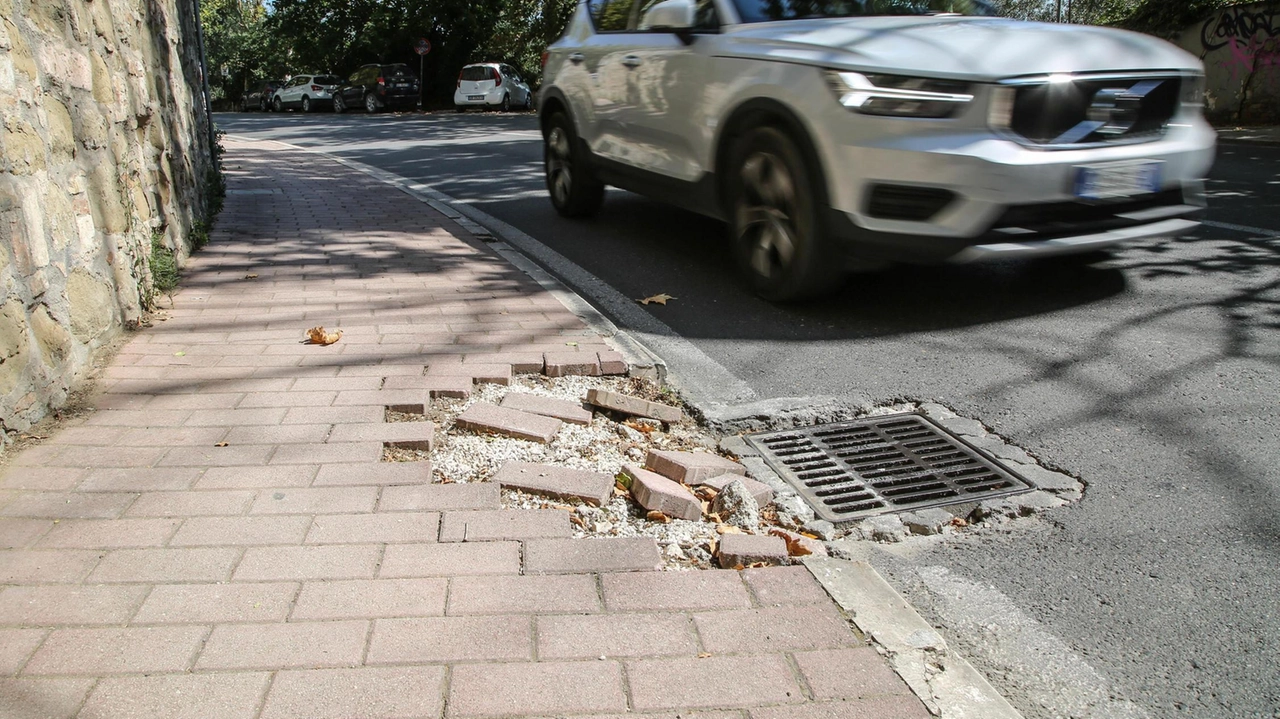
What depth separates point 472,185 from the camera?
10.2m

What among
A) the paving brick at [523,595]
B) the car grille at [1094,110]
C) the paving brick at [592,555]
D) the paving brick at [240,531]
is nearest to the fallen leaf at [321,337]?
the paving brick at [240,531]

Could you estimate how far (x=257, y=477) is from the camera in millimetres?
3045

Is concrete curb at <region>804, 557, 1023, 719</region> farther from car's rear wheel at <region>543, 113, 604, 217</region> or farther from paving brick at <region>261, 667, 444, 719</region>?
car's rear wheel at <region>543, 113, 604, 217</region>

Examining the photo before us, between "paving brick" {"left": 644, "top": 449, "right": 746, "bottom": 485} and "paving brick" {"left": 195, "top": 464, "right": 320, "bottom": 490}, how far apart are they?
3.57 feet

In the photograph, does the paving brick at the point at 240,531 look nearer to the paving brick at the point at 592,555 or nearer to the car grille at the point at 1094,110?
the paving brick at the point at 592,555

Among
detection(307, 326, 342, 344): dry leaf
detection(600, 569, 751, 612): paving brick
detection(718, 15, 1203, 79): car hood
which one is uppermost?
detection(718, 15, 1203, 79): car hood

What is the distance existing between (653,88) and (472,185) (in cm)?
456

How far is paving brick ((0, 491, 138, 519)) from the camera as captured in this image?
9.17 ft

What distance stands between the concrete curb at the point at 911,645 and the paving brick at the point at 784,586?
0.03 metres

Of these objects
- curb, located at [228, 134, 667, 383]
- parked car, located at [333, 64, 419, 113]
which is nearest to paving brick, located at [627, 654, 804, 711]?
curb, located at [228, 134, 667, 383]

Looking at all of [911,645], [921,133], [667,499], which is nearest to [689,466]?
[667,499]

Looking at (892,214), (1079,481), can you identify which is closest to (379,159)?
(892,214)

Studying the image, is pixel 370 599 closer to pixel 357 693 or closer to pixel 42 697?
pixel 357 693

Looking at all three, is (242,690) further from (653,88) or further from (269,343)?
(653,88)
